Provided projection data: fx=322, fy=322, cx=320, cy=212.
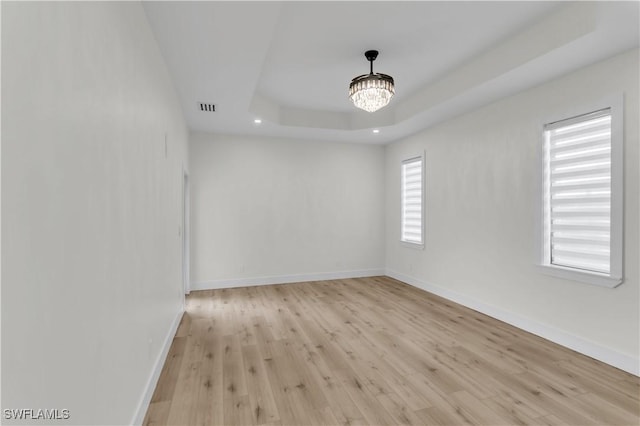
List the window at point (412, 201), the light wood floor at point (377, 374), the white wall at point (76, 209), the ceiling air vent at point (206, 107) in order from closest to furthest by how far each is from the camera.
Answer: the white wall at point (76, 209)
the light wood floor at point (377, 374)
the ceiling air vent at point (206, 107)
the window at point (412, 201)

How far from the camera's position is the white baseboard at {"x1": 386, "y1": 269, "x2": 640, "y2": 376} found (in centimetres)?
272

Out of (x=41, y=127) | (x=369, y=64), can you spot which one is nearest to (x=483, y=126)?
(x=369, y=64)

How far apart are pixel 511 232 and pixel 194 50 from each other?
3888mm

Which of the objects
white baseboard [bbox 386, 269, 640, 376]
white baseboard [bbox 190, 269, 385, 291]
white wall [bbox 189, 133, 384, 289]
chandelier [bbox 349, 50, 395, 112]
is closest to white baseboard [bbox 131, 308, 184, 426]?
white baseboard [bbox 190, 269, 385, 291]

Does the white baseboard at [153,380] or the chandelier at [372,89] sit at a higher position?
the chandelier at [372,89]

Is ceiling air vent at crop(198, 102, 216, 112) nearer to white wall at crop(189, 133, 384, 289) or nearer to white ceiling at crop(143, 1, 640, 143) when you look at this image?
white ceiling at crop(143, 1, 640, 143)

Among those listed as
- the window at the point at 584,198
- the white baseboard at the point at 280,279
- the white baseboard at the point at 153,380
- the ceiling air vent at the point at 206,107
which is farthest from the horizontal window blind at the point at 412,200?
the white baseboard at the point at 153,380

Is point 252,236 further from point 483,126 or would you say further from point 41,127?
point 41,127

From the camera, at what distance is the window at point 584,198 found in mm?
2807

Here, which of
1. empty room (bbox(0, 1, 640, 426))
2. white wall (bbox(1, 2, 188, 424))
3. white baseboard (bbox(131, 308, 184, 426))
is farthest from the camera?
white baseboard (bbox(131, 308, 184, 426))

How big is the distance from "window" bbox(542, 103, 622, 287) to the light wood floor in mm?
854

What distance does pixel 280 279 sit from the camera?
5941 mm

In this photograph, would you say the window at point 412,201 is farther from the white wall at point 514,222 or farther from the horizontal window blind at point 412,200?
the white wall at point 514,222

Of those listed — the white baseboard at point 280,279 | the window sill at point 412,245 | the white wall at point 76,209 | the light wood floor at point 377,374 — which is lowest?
the light wood floor at point 377,374
